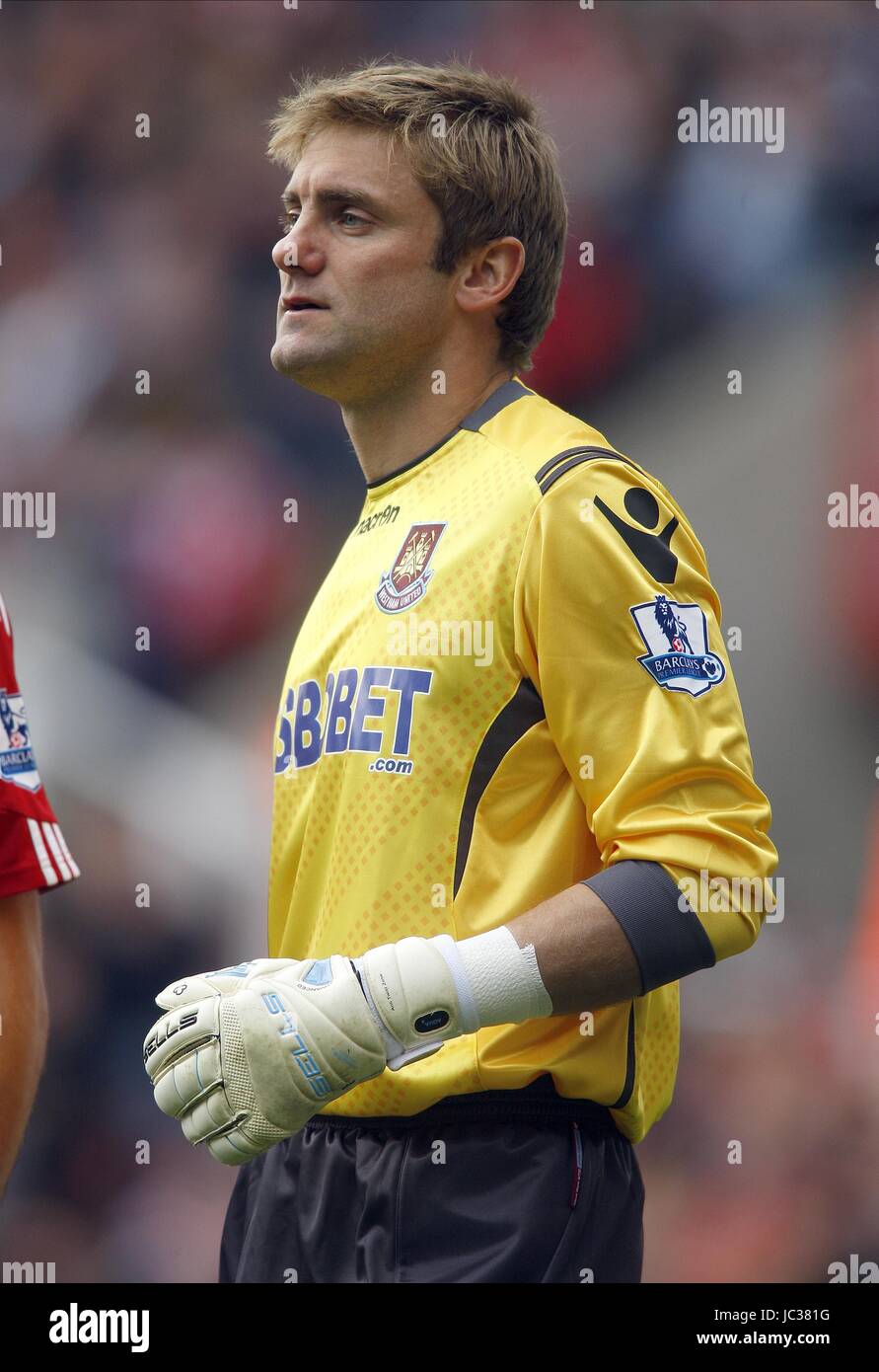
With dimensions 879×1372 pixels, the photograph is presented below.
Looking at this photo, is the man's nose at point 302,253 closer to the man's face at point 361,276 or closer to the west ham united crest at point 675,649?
the man's face at point 361,276

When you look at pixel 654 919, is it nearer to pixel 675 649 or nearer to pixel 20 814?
pixel 675 649

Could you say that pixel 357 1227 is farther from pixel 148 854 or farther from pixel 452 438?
pixel 148 854

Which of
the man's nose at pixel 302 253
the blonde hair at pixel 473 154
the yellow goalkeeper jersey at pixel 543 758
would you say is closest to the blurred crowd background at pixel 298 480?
the blonde hair at pixel 473 154

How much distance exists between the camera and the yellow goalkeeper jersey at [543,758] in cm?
157

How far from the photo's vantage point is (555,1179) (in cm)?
165

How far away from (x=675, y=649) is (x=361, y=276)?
26.1 inches

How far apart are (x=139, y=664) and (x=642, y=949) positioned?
258cm

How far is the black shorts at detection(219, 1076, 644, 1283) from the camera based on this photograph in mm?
1632

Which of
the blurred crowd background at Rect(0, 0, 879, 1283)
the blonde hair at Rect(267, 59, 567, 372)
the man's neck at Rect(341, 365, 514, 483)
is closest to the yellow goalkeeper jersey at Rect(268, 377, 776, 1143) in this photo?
the man's neck at Rect(341, 365, 514, 483)

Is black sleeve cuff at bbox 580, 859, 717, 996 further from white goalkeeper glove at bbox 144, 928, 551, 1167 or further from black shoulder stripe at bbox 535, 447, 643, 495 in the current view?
black shoulder stripe at bbox 535, 447, 643, 495

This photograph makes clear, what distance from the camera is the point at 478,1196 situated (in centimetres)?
165

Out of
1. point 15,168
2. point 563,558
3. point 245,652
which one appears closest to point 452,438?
point 563,558

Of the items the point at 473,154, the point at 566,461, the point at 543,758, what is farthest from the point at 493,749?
the point at 473,154

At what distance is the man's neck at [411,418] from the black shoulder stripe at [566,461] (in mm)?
265
